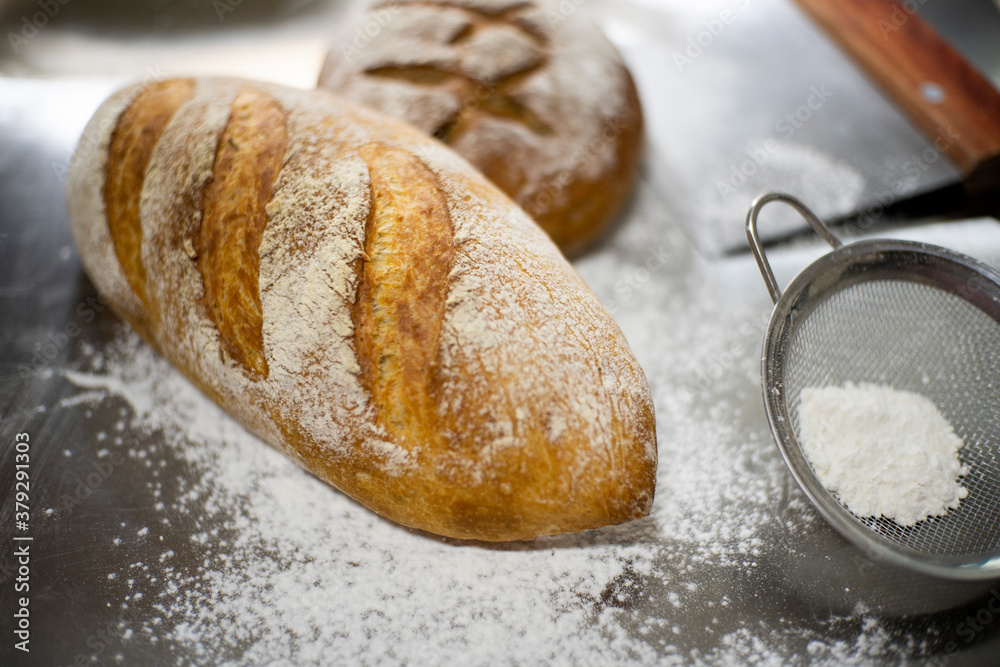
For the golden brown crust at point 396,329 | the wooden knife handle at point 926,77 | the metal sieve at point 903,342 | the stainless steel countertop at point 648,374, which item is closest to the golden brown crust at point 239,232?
the golden brown crust at point 396,329

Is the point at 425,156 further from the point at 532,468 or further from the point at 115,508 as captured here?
the point at 115,508

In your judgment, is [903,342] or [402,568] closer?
[402,568]

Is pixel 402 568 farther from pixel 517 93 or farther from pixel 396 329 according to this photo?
pixel 517 93

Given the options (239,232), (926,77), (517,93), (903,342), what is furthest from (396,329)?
(926,77)

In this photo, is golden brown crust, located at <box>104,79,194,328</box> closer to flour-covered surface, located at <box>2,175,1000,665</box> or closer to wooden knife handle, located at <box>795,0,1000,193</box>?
flour-covered surface, located at <box>2,175,1000,665</box>

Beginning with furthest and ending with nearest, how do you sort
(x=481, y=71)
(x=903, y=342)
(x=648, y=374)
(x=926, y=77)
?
(x=926, y=77), (x=481, y=71), (x=648, y=374), (x=903, y=342)

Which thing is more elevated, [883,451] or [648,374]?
[883,451]
